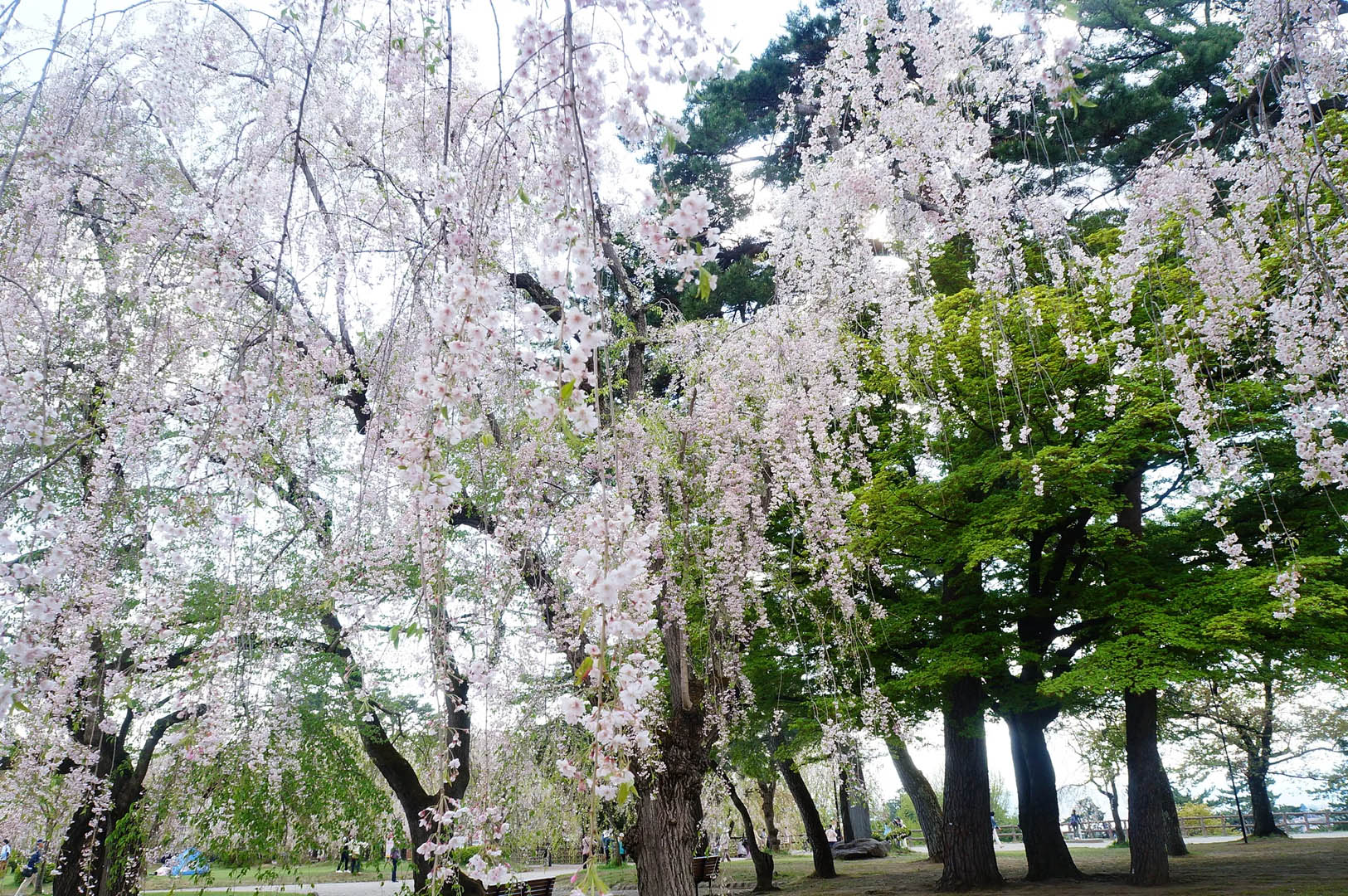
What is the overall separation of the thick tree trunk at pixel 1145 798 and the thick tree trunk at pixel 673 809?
17.5 ft

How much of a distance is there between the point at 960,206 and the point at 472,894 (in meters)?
8.29

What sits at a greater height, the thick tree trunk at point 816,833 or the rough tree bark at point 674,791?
the rough tree bark at point 674,791

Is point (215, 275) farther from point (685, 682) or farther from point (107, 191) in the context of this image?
point (685, 682)

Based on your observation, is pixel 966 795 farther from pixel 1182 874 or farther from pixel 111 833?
pixel 111 833

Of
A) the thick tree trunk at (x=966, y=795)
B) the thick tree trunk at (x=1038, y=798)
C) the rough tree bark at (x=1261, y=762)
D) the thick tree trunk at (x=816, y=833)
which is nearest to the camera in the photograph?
the thick tree trunk at (x=966, y=795)

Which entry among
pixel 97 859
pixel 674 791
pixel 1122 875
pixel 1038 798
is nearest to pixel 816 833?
pixel 1038 798

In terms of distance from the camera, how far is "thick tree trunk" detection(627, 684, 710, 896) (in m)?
6.41

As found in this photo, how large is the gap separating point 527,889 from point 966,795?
5323 mm

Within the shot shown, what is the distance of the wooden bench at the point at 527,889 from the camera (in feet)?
26.8

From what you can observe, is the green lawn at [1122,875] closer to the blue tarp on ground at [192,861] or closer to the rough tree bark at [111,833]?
the blue tarp on ground at [192,861]

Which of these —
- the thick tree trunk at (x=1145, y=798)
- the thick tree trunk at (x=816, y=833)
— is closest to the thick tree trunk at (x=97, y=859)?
the thick tree trunk at (x=816, y=833)

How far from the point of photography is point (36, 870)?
9.62 ft

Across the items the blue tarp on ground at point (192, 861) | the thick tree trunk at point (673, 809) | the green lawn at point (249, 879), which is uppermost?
the thick tree trunk at point (673, 809)

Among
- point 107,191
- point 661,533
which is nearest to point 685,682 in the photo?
point 661,533
